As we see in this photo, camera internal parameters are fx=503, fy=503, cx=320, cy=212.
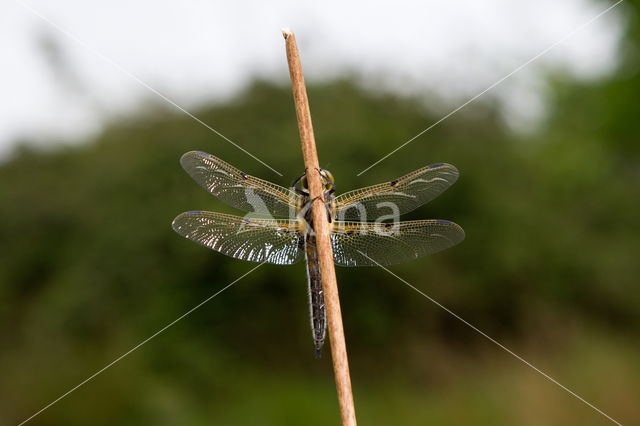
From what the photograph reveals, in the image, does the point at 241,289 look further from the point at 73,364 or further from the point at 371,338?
the point at 73,364

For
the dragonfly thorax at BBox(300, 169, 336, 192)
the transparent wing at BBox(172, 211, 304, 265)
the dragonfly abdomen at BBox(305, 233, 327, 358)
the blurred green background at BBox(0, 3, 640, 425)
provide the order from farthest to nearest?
1. the blurred green background at BBox(0, 3, 640, 425)
2. the transparent wing at BBox(172, 211, 304, 265)
3. the dragonfly abdomen at BBox(305, 233, 327, 358)
4. the dragonfly thorax at BBox(300, 169, 336, 192)

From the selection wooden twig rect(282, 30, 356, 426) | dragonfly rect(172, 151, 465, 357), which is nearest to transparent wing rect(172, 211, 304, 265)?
dragonfly rect(172, 151, 465, 357)

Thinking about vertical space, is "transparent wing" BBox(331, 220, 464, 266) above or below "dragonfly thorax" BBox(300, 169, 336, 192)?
below

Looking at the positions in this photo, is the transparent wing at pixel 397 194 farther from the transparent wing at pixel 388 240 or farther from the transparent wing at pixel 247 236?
the transparent wing at pixel 247 236

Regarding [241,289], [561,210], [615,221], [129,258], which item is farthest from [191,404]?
[615,221]

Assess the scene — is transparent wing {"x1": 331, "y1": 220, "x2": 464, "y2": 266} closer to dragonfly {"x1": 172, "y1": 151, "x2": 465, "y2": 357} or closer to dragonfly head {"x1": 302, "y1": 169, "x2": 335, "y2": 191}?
dragonfly {"x1": 172, "y1": 151, "x2": 465, "y2": 357}

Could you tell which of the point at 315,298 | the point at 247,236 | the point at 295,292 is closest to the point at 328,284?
the point at 315,298

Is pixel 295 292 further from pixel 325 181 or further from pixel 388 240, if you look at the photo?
pixel 325 181
